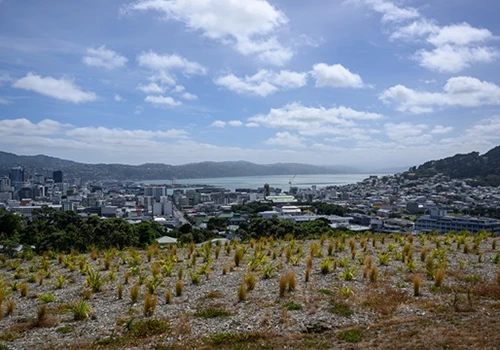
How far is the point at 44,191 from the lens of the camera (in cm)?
16262

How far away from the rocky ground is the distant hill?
11266 centimetres

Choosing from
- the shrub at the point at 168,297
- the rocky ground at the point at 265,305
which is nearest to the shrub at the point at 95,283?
the rocky ground at the point at 265,305

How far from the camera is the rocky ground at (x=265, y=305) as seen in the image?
22.4 ft

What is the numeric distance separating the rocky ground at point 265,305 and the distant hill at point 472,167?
112660mm

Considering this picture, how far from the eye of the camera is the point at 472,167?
132 m

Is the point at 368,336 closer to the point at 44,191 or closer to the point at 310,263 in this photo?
the point at 310,263

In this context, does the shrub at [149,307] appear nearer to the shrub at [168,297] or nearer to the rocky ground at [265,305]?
the rocky ground at [265,305]

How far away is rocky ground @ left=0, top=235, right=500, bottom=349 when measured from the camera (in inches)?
269

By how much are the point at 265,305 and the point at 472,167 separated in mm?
141663

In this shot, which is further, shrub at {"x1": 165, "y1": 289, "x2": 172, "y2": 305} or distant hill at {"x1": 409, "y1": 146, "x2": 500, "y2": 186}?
distant hill at {"x1": 409, "y1": 146, "x2": 500, "y2": 186}

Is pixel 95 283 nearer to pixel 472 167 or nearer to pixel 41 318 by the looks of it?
pixel 41 318

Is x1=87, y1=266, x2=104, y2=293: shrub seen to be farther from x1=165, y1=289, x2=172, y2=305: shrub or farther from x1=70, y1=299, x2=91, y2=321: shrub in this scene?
x1=165, y1=289, x2=172, y2=305: shrub

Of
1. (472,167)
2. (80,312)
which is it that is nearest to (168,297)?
(80,312)

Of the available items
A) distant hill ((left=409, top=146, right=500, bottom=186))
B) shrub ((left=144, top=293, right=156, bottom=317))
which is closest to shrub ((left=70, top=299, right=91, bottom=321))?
shrub ((left=144, top=293, right=156, bottom=317))
